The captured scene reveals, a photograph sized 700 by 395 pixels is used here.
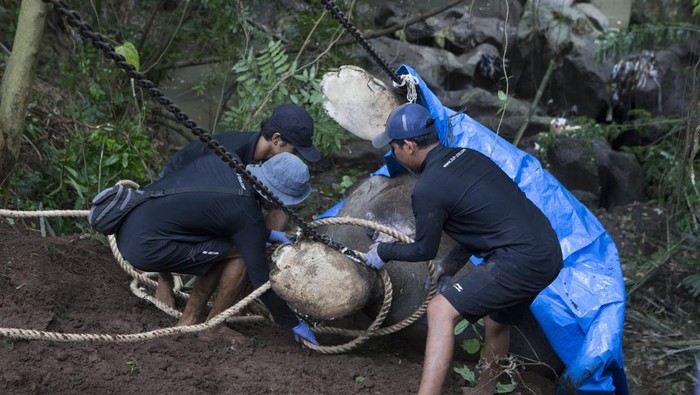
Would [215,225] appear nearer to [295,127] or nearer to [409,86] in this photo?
[295,127]

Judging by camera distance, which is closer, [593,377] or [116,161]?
[593,377]

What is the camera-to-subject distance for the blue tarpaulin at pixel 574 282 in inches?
170

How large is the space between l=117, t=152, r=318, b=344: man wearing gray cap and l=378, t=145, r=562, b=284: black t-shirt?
28.3 inches

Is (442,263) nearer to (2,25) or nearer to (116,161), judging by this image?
(116,161)

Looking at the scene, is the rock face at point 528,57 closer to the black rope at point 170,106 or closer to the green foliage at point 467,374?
the green foliage at point 467,374

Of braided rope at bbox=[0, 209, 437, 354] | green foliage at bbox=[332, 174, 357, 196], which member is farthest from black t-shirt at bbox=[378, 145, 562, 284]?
green foliage at bbox=[332, 174, 357, 196]

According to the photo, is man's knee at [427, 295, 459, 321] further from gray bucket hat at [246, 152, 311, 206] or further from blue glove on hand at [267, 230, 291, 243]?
blue glove on hand at [267, 230, 291, 243]

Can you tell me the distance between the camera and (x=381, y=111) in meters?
4.96

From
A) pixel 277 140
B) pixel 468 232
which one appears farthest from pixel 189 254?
pixel 468 232

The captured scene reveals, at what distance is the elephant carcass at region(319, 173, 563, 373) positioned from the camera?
4426 mm

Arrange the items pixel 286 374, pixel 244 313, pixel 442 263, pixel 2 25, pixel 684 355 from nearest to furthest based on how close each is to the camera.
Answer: pixel 286 374
pixel 442 263
pixel 244 313
pixel 684 355
pixel 2 25

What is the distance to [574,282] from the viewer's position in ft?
15.0

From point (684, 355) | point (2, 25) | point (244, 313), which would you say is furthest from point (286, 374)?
point (2, 25)

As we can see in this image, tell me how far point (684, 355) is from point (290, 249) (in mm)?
2913
